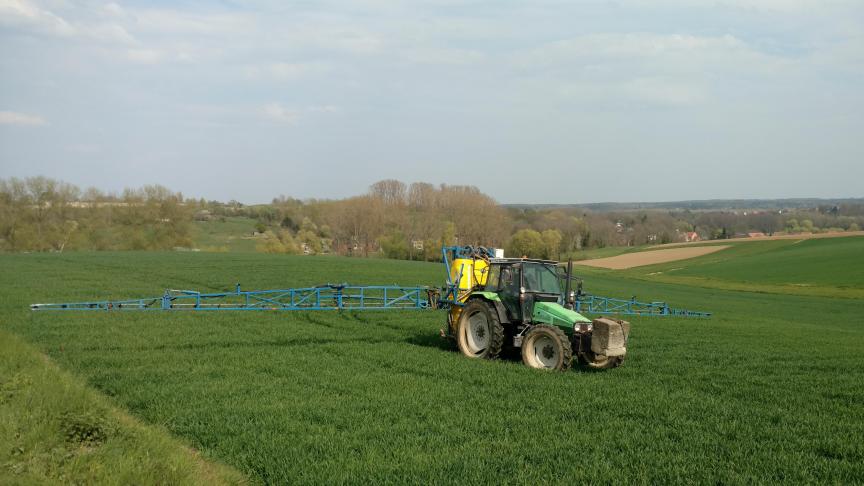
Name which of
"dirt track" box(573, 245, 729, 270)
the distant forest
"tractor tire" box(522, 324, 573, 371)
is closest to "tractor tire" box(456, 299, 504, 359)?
"tractor tire" box(522, 324, 573, 371)

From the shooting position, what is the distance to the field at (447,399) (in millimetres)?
7531

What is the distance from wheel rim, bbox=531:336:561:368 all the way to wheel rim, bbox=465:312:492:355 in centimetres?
141

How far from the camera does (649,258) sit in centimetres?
8206

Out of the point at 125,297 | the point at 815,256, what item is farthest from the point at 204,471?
the point at 815,256

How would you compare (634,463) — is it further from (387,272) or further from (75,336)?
(387,272)

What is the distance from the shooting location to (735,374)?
1366cm

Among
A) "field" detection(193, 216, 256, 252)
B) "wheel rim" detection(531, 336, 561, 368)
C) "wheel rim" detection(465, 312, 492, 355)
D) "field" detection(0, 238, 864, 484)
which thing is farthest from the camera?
"field" detection(193, 216, 256, 252)

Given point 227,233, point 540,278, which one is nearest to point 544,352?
point 540,278

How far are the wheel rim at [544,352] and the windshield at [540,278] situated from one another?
1.17 meters

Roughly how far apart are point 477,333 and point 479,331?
0.09 m

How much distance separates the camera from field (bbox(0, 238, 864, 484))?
7.53 metres

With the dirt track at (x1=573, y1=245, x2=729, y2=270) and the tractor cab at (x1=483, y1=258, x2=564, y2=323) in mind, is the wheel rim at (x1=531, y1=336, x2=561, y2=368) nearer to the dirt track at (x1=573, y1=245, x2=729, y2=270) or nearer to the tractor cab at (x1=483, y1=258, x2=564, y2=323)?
the tractor cab at (x1=483, y1=258, x2=564, y2=323)

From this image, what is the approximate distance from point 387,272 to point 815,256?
4915 centimetres

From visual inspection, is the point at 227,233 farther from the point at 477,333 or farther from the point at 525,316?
the point at 525,316
